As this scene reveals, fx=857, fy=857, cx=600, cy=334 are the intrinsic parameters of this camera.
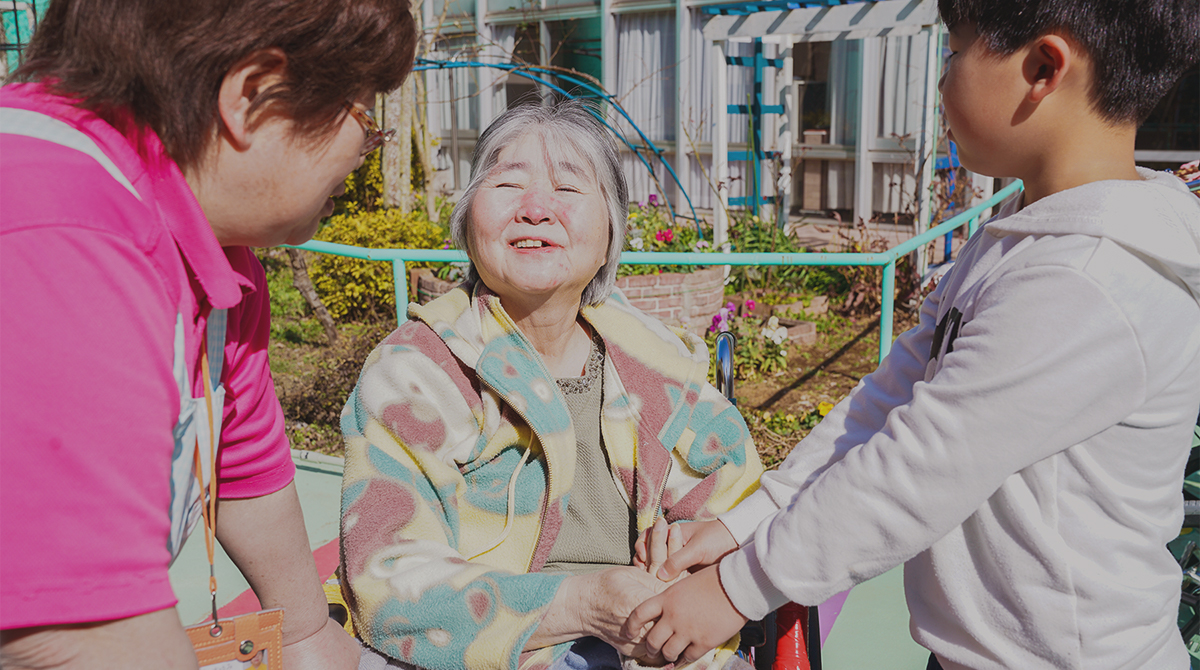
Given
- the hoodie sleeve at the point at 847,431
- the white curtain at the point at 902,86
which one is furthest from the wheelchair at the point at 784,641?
the white curtain at the point at 902,86

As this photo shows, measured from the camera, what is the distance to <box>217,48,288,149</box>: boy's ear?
2.92ft

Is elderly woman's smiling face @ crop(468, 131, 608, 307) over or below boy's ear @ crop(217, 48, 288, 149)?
below

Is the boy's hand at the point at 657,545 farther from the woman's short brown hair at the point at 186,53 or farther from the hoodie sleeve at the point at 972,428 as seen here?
the woman's short brown hair at the point at 186,53

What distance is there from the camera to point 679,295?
564 centimetres

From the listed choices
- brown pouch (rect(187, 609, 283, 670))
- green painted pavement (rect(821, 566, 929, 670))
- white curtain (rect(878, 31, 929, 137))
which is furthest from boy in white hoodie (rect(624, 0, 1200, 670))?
white curtain (rect(878, 31, 929, 137))

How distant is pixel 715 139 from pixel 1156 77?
6.72 meters

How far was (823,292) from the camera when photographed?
7.01 meters

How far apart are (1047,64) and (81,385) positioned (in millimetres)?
1220

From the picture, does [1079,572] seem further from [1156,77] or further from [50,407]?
[50,407]

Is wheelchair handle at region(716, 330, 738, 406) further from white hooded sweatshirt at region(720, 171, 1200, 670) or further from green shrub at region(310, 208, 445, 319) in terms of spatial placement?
green shrub at region(310, 208, 445, 319)

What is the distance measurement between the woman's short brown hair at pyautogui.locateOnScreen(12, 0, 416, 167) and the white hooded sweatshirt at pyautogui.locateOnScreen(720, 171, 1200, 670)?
34.1 inches

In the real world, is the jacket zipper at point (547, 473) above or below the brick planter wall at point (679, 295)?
above

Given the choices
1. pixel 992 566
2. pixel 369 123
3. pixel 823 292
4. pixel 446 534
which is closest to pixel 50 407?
pixel 369 123

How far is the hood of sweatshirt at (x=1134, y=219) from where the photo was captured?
110 cm
